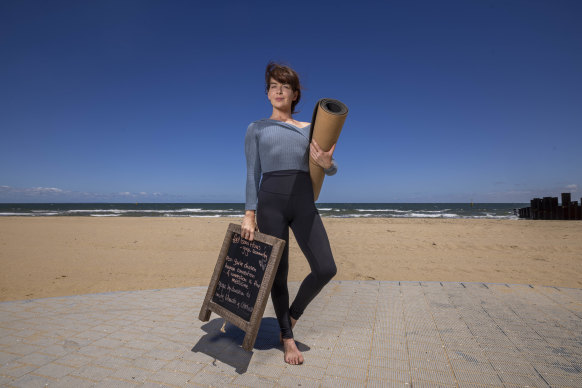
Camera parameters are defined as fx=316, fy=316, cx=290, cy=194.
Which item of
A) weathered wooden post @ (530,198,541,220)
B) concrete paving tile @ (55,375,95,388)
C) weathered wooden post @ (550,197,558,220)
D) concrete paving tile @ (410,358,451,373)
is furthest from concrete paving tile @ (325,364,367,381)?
weathered wooden post @ (530,198,541,220)

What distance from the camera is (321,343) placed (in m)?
3.01

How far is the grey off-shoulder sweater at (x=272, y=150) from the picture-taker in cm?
253

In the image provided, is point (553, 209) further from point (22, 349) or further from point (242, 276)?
point (22, 349)

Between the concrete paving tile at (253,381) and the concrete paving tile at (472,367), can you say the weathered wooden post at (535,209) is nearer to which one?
the concrete paving tile at (472,367)

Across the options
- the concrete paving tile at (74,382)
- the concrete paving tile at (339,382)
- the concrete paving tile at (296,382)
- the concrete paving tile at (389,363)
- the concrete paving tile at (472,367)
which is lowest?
the concrete paving tile at (74,382)

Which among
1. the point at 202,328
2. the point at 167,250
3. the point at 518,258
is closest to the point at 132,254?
the point at 167,250

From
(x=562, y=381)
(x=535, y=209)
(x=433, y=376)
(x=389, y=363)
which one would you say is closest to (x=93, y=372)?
(x=389, y=363)

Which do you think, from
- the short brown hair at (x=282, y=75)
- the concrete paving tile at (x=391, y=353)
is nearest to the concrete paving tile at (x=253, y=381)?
the concrete paving tile at (x=391, y=353)

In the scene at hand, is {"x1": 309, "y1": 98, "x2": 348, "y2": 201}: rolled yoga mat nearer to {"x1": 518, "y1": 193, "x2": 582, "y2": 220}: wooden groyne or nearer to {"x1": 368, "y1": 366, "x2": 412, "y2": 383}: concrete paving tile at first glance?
{"x1": 368, "y1": 366, "x2": 412, "y2": 383}: concrete paving tile

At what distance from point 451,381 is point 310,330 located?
140 centimetres

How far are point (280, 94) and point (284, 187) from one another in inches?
31.2

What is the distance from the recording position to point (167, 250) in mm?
10172

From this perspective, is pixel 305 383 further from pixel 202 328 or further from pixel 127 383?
pixel 202 328

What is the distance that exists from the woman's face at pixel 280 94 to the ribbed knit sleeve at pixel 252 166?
0.27 metres
